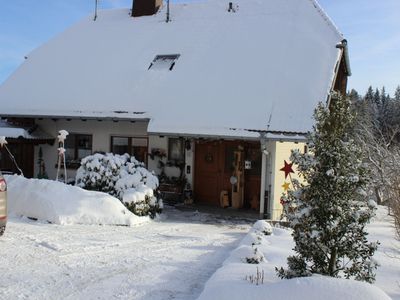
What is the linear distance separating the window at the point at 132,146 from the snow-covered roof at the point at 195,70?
1434mm

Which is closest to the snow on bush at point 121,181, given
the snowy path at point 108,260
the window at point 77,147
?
the snowy path at point 108,260

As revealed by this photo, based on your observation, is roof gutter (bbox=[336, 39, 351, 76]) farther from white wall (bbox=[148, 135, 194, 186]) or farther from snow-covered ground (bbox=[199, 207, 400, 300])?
snow-covered ground (bbox=[199, 207, 400, 300])

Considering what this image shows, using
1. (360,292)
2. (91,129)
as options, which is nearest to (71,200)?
(91,129)

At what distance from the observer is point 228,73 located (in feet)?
46.8

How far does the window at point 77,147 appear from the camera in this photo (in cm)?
1609

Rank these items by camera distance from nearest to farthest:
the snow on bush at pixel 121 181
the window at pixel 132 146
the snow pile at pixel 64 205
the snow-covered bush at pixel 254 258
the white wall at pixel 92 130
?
the snow-covered bush at pixel 254 258
the snow pile at pixel 64 205
the snow on bush at pixel 121 181
the white wall at pixel 92 130
the window at pixel 132 146

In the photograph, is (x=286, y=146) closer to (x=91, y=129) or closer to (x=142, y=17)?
(x=91, y=129)

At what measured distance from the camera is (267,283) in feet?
17.8

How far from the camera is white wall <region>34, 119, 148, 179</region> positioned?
1518 cm

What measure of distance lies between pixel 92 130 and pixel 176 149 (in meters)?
3.29

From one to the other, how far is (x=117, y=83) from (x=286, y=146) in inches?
250

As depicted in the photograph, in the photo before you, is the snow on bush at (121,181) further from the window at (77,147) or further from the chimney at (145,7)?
the chimney at (145,7)

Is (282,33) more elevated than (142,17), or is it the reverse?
(142,17)

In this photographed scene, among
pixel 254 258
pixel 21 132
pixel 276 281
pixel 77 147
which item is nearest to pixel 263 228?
pixel 254 258
